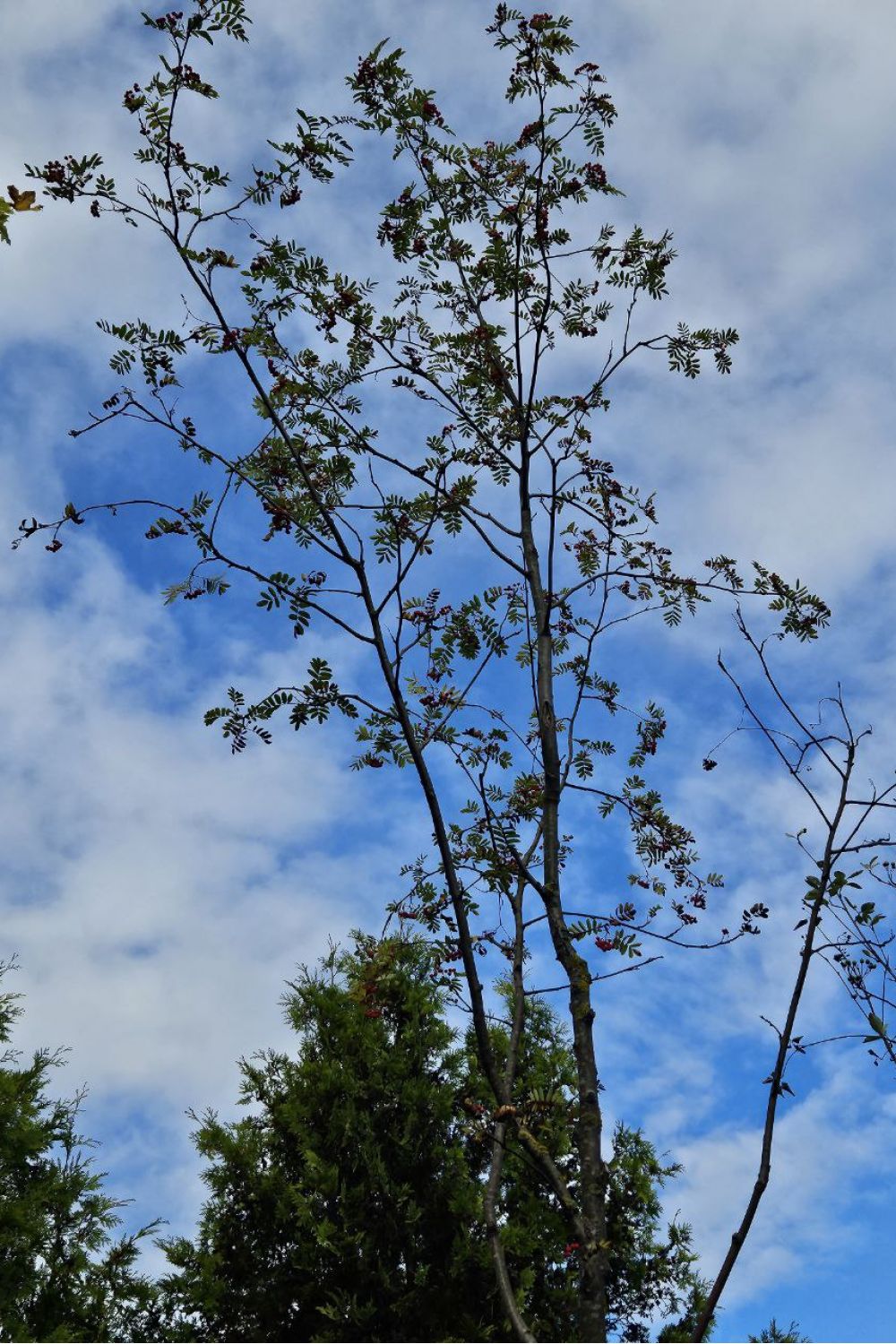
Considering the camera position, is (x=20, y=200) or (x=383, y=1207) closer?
(x=20, y=200)

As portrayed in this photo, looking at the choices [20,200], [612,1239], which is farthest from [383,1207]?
[20,200]

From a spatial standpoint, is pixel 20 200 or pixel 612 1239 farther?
pixel 612 1239

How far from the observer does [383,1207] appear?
11.6 m

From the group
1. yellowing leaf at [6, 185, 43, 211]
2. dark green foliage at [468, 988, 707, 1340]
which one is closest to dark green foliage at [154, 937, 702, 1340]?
dark green foliage at [468, 988, 707, 1340]

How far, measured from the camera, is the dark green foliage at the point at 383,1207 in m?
11.1

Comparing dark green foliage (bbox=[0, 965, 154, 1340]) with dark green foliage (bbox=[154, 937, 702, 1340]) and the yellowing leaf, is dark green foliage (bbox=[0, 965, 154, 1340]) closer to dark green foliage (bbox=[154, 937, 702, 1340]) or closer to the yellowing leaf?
dark green foliage (bbox=[154, 937, 702, 1340])

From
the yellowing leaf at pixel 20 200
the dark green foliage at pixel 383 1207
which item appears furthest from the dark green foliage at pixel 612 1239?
the yellowing leaf at pixel 20 200

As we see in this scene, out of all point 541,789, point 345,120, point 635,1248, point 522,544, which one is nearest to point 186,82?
point 345,120

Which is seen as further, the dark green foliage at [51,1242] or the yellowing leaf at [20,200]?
the dark green foliage at [51,1242]

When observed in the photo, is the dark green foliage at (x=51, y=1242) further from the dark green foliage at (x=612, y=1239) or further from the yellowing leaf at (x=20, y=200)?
the yellowing leaf at (x=20, y=200)

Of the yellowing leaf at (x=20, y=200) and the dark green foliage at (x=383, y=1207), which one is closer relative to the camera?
the yellowing leaf at (x=20, y=200)

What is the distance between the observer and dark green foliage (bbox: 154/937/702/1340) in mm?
11086

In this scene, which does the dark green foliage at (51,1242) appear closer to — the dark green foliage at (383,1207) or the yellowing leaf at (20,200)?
the dark green foliage at (383,1207)

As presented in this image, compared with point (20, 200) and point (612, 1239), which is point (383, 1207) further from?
point (20, 200)
